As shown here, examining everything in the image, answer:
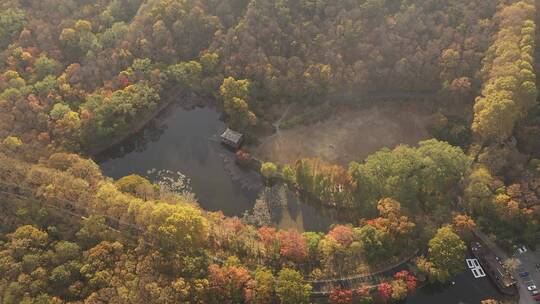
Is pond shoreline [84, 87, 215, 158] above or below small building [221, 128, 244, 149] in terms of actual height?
above

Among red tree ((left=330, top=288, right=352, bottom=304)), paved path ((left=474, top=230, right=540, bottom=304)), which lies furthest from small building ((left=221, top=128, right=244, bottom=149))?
paved path ((left=474, top=230, right=540, bottom=304))

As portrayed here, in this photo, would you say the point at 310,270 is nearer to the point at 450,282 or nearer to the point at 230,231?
the point at 230,231

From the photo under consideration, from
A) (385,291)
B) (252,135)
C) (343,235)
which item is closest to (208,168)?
(252,135)

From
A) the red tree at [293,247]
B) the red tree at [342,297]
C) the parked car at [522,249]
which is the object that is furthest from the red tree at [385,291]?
the parked car at [522,249]

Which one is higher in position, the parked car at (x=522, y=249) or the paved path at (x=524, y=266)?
the parked car at (x=522, y=249)

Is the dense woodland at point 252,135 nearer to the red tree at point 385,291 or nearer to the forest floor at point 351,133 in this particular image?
the red tree at point 385,291

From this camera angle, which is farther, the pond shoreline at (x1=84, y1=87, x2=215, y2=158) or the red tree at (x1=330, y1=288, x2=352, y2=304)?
the pond shoreline at (x1=84, y1=87, x2=215, y2=158)

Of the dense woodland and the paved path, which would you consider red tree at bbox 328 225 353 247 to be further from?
the paved path
